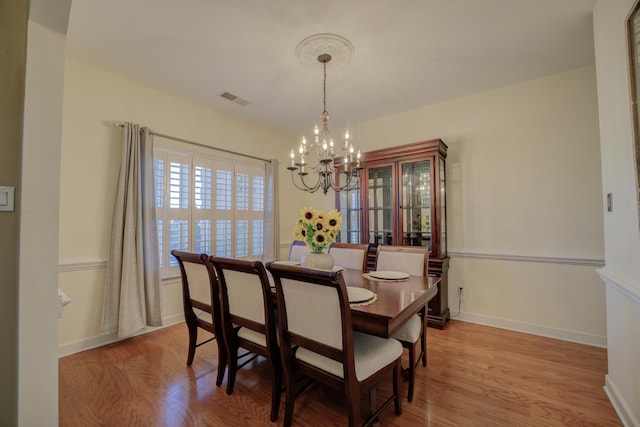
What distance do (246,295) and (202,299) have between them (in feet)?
1.82

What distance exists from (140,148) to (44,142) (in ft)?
5.80

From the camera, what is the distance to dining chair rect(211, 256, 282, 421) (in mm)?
1608

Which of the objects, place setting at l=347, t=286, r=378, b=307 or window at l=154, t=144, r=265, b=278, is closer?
place setting at l=347, t=286, r=378, b=307

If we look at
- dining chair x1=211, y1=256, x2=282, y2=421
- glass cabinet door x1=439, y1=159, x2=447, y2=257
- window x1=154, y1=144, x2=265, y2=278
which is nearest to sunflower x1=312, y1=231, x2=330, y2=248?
dining chair x1=211, y1=256, x2=282, y2=421

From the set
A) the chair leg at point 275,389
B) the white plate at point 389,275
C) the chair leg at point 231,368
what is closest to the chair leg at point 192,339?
the chair leg at point 231,368

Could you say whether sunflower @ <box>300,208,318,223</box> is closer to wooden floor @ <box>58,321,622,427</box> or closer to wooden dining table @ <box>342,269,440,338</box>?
wooden dining table @ <box>342,269,440,338</box>

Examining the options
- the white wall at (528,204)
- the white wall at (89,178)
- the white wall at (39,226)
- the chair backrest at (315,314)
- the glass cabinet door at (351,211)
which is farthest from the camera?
the glass cabinet door at (351,211)

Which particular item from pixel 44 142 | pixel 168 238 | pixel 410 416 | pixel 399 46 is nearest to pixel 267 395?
pixel 410 416

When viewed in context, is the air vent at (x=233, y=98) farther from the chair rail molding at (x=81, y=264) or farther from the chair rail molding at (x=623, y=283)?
the chair rail molding at (x=623, y=283)

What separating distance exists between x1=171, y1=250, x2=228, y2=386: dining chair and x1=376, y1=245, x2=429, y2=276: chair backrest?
146 cm

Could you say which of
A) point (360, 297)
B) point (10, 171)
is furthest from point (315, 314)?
point (10, 171)

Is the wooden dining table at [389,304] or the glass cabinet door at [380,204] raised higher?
the glass cabinet door at [380,204]

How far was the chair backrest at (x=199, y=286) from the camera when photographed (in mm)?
1920

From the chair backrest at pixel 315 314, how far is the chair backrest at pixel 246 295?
132 millimetres
